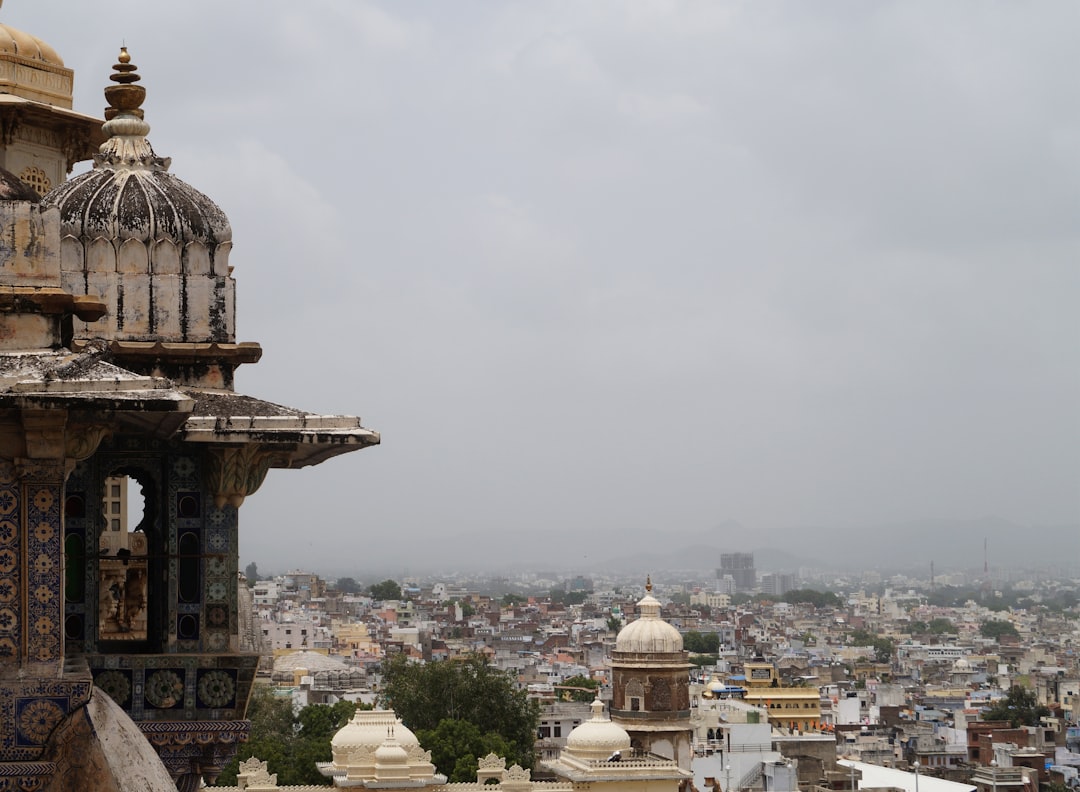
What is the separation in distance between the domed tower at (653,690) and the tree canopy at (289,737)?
17.9 ft

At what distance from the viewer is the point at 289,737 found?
48844 millimetres

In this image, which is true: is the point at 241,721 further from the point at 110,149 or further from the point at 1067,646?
the point at 1067,646

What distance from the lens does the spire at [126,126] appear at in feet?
33.1

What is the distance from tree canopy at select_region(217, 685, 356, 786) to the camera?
121 ft

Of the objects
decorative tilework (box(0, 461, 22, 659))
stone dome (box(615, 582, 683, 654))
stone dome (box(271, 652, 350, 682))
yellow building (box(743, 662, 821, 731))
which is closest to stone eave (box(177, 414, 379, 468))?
decorative tilework (box(0, 461, 22, 659))

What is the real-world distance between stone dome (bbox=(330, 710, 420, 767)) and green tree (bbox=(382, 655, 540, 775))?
53.6 ft

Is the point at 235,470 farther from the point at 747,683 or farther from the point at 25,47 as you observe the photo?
the point at 747,683

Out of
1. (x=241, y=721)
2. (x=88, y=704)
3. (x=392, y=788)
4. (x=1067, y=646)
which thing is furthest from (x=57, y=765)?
(x=1067, y=646)

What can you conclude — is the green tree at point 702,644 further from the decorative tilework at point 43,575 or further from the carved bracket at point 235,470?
the decorative tilework at point 43,575

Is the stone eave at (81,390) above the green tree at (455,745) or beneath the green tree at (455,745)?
above

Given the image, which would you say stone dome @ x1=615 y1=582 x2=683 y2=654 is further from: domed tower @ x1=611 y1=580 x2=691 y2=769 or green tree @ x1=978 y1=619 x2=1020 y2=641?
green tree @ x1=978 y1=619 x2=1020 y2=641

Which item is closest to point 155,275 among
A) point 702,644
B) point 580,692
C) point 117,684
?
point 117,684

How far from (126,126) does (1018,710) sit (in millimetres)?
76506

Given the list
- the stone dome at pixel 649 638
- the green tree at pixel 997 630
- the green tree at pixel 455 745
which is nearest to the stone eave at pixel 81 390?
the green tree at pixel 455 745
